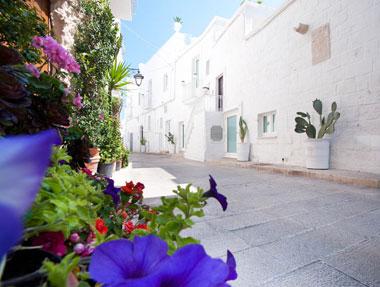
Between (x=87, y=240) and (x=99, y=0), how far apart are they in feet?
13.6

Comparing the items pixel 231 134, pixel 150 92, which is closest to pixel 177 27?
pixel 150 92

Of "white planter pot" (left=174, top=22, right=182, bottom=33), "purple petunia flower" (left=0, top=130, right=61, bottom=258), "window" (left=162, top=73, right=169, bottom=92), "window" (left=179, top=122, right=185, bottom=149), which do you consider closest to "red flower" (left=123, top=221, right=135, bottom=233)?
"purple petunia flower" (left=0, top=130, right=61, bottom=258)

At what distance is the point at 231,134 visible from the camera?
28.1 feet

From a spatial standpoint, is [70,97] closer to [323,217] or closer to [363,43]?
[323,217]

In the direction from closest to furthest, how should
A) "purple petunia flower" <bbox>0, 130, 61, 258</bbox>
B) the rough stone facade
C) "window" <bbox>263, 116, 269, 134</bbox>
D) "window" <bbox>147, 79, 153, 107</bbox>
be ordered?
"purple petunia flower" <bbox>0, 130, 61, 258</bbox> → the rough stone facade → "window" <bbox>263, 116, 269, 134</bbox> → "window" <bbox>147, 79, 153, 107</bbox>

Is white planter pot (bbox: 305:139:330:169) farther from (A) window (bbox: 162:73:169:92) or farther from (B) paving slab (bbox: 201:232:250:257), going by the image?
(A) window (bbox: 162:73:169:92)

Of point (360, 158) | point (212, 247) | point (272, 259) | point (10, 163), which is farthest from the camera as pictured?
point (360, 158)

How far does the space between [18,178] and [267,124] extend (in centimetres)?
690

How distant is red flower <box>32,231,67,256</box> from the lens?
0.37 meters

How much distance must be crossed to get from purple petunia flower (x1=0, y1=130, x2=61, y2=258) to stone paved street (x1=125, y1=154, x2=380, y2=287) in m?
1.10

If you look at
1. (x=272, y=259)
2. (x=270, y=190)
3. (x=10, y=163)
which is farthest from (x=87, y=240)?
(x=270, y=190)

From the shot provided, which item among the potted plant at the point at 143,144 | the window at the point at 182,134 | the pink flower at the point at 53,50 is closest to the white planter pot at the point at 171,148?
the window at the point at 182,134

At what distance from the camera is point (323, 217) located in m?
1.96

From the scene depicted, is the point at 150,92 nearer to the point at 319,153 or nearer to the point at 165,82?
the point at 165,82
